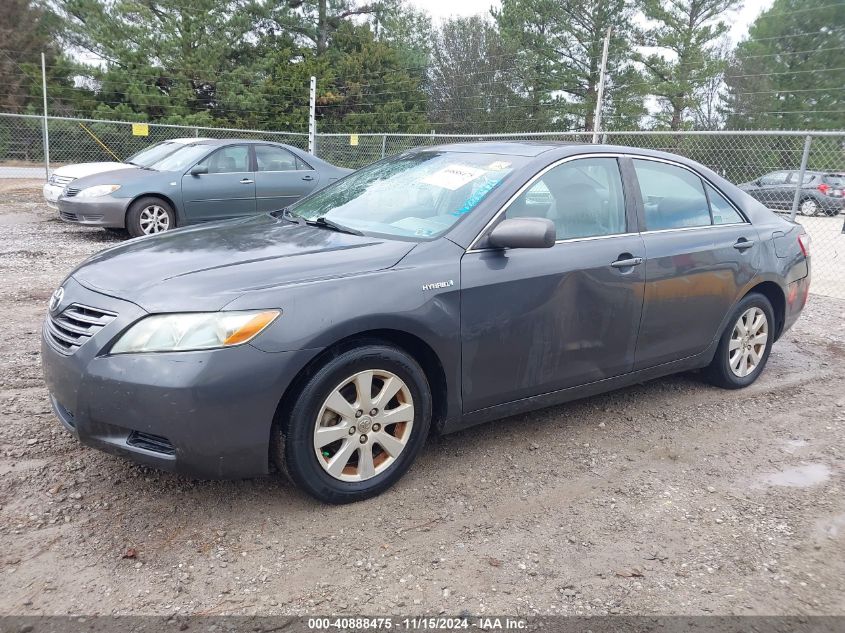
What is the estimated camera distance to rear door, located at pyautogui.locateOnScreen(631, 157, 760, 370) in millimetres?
3988

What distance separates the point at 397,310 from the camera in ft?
9.82

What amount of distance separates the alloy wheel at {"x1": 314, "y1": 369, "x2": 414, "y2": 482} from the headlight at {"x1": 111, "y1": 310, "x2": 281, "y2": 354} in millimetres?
467

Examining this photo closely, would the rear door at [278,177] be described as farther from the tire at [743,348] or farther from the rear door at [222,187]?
the tire at [743,348]

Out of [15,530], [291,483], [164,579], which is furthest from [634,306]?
[15,530]

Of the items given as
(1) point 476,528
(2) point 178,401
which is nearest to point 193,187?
(2) point 178,401

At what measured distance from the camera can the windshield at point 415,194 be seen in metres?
3.50

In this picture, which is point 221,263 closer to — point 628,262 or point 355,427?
point 355,427

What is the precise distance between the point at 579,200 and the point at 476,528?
1.89m

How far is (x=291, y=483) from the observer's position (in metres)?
3.07

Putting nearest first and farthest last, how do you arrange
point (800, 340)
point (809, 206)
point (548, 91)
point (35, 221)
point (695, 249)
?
1. point (695, 249)
2. point (800, 340)
3. point (35, 221)
4. point (809, 206)
5. point (548, 91)

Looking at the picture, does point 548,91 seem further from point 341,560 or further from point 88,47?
point 341,560

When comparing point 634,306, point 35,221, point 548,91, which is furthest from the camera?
point 548,91

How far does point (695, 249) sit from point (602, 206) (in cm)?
72

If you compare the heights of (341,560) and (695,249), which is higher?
(695,249)
